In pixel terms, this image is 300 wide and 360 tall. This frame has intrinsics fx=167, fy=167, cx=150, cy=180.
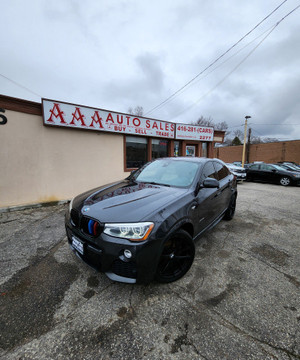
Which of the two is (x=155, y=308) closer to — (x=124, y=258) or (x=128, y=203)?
(x=124, y=258)

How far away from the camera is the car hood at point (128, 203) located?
1.84 meters

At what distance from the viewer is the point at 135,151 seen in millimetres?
7590

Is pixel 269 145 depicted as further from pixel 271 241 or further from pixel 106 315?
pixel 106 315

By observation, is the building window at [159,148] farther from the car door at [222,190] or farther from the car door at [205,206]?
the car door at [205,206]

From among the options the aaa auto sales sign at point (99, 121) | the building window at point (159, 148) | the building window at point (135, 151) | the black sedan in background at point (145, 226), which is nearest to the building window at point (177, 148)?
the building window at point (159, 148)

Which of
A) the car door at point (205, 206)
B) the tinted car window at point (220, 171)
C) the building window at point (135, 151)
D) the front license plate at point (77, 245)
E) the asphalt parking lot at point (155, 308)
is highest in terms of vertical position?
the building window at point (135, 151)

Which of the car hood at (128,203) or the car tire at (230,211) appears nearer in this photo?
the car hood at (128,203)

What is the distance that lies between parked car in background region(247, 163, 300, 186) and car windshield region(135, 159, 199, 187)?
10570 millimetres

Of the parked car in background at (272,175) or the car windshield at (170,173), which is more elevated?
the car windshield at (170,173)

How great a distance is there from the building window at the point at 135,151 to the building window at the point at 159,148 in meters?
0.49

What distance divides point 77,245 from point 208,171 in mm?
2467

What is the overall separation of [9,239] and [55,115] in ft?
12.4

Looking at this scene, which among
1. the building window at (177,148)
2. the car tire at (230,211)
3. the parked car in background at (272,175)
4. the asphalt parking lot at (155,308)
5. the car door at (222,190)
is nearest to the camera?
the asphalt parking lot at (155,308)

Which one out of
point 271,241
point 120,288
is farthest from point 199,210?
point 271,241
